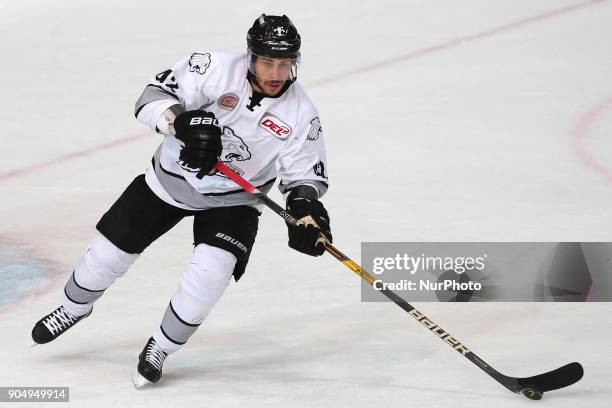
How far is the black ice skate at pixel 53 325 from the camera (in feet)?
13.5

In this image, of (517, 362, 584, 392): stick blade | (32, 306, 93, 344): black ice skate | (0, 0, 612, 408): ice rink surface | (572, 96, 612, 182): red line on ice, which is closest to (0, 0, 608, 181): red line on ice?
(0, 0, 612, 408): ice rink surface

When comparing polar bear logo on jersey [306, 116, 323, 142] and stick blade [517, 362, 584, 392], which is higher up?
polar bear logo on jersey [306, 116, 323, 142]

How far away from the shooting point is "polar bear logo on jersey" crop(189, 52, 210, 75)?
3916mm

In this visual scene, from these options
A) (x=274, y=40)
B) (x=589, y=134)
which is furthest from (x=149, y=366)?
(x=589, y=134)

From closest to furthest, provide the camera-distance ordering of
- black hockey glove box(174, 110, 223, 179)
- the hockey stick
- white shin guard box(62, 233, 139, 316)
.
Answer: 1. black hockey glove box(174, 110, 223, 179)
2. the hockey stick
3. white shin guard box(62, 233, 139, 316)

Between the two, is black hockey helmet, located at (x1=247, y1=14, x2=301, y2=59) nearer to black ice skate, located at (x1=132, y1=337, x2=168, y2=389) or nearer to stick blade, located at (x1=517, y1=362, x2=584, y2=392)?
black ice skate, located at (x1=132, y1=337, x2=168, y2=389)

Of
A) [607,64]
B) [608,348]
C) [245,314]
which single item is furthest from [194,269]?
[607,64]

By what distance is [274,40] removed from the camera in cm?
380

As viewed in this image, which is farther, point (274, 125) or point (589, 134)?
point (589, 134)

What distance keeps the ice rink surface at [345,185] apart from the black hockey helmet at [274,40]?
103 centimetres

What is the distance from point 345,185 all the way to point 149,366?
86.9 inches

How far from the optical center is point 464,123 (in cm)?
669

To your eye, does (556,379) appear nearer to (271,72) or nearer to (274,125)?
(274,125)

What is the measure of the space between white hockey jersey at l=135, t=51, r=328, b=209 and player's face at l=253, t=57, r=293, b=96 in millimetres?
42
